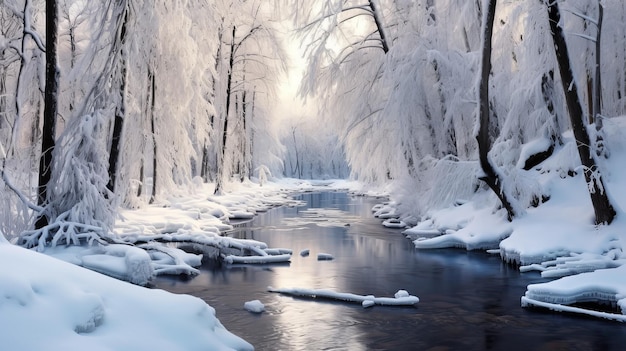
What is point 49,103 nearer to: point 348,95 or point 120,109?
point 120,109

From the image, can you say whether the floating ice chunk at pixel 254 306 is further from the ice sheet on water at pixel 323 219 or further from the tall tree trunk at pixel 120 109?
the ice sheet on water at pixel 323 219

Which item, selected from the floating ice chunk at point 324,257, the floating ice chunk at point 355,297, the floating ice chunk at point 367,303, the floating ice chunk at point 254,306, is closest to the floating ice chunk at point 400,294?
the floating ice chunk at point 355,297

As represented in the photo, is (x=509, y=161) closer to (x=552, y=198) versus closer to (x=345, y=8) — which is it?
(x=552, y=198)

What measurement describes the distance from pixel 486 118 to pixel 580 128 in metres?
2.24

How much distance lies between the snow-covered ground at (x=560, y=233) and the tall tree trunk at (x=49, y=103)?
788cm

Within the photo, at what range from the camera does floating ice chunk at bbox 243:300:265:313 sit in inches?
304

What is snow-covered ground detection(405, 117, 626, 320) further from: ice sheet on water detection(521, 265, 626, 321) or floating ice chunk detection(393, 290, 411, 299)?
floating ice chunk detection(393, 290, 411, 299)

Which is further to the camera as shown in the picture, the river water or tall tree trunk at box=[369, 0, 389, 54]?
tall tree trunk at box=[369, 0, 389, 54]

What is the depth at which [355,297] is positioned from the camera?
840 centimetres

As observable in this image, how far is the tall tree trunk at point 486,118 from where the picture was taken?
1234 cm

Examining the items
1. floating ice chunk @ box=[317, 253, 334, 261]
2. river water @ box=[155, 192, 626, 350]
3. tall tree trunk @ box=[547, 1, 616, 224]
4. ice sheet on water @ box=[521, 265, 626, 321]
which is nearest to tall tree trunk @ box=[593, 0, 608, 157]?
tall tree trunk @ box=[547, 1, 616, 224]

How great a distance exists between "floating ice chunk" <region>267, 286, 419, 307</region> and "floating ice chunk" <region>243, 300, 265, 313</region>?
1.07 m

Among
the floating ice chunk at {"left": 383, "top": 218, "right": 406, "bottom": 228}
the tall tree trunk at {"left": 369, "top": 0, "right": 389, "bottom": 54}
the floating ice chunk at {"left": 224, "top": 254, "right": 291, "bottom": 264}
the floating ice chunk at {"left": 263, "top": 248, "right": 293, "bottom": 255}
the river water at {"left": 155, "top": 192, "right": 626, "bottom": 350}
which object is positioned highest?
the tall tree trunk at {"left": 369, "top": 0, "right": 389, "bottom": 54}

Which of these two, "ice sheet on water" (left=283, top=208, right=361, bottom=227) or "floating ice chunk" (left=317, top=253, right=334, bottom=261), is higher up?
"ice sheet on water" (left=283, top=208, right=361, bottom=227)
